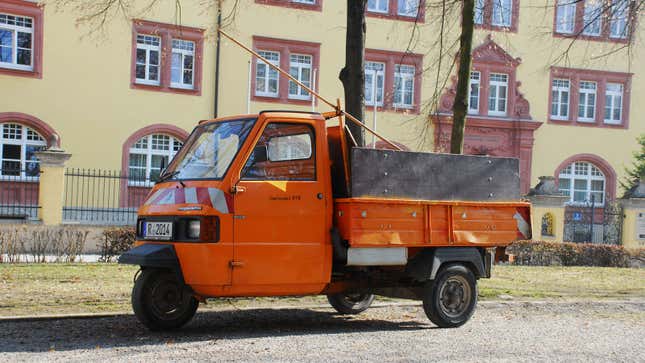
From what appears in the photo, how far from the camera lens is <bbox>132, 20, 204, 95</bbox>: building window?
91.4 ft

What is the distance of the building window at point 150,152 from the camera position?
2803 centimetres

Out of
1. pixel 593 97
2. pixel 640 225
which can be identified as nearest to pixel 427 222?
pixel 640 225

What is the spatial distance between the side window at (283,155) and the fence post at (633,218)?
1982 centimetres

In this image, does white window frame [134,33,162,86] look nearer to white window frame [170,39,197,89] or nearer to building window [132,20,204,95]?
building window [132,20,204,95]

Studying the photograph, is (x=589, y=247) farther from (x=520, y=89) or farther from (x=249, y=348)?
(x=249, y=348)

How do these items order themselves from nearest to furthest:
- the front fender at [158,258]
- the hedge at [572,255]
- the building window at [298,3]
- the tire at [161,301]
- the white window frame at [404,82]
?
the front fender at [158,258] → the tire at [161,301] → the hedge at [572,255] → the building window at [298,3] → the white window frame at [404,82]

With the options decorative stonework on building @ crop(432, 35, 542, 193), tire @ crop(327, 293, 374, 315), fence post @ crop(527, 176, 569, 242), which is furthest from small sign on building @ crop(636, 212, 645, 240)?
tire @ crop(327, 293, 374, 315)

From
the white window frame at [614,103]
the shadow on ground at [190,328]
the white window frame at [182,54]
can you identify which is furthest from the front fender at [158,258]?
the white window frame at [614,103]

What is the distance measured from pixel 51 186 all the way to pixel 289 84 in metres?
11.3

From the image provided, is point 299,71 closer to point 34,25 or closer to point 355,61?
point 34,25

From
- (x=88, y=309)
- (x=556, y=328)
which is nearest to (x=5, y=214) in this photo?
(x=88, y=309)

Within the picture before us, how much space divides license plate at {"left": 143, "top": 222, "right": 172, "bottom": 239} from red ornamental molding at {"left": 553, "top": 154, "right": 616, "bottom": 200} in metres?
27.2

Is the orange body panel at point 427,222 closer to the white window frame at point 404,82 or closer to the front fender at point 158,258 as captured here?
the front fender at point 158,258

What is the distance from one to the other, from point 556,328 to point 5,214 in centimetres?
1671
